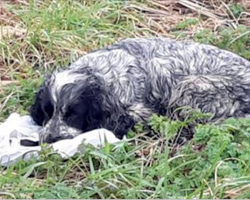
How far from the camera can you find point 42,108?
571 cm

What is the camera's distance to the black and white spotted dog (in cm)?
560

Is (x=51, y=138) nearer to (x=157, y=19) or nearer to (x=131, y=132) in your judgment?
(x=131, y=132)

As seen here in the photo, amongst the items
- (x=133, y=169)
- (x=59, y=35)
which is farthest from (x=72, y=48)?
(x=133, y=169)

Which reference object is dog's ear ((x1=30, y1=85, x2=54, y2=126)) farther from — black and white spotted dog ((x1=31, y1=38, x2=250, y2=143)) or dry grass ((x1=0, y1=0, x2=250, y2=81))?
dry grass ((x1=0, y1=0, x2=250, y2=81))

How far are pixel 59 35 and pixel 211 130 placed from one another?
7.89 feet

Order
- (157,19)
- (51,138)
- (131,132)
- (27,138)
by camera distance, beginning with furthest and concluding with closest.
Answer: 1. (157,19)
2. (131,132)
3. (27,138)
4. (51,138)

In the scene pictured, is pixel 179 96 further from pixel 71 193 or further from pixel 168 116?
pixel 71 193

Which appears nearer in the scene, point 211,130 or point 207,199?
point 207,199

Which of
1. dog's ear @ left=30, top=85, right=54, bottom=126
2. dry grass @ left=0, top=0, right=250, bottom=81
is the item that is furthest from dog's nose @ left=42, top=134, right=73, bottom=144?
dry grass @ left=0, top=0, right=250, bottom=81

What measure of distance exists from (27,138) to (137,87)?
2.59ft

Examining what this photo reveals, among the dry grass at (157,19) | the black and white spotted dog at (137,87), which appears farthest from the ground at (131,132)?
the black and white spotted dog at (137,87)

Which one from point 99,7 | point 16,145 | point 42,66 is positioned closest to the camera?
point 16,145

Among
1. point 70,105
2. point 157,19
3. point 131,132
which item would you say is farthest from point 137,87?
point 157,19

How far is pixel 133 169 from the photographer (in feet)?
16.3
